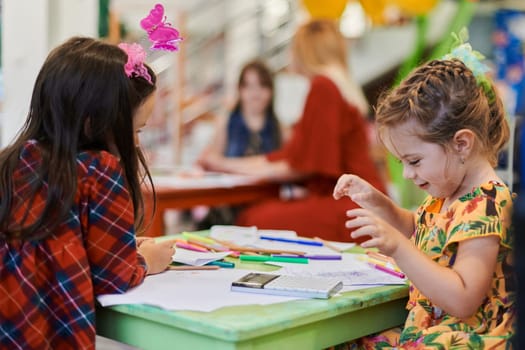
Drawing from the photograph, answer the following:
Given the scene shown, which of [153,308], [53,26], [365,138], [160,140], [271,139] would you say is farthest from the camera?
[160,140]

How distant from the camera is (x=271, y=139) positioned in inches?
147

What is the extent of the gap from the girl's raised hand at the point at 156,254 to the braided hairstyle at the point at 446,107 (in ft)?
1.50

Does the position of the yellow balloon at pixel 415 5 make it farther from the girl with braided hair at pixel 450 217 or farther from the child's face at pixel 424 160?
the child's face at pixel 424 160

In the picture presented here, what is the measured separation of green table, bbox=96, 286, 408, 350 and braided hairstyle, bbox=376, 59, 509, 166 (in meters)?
0.29

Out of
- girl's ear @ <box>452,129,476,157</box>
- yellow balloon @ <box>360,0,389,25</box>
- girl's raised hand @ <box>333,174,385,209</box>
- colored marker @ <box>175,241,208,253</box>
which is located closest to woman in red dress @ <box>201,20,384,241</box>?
yellow balloon @ <box>360,0,389,25</box>

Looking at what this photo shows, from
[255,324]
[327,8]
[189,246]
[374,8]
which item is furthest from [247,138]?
[255,324]

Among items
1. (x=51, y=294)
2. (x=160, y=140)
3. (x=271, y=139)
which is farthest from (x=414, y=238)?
(x=160, y=140)

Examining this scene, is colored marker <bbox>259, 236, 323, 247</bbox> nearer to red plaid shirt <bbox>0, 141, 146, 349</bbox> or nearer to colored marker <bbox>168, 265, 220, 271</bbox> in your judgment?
colored marker <bbox>168, 265, 220, 271</bbox>

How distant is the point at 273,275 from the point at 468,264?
34 centimetres

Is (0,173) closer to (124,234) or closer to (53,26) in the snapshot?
(124,234)

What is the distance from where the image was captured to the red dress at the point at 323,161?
2.87m

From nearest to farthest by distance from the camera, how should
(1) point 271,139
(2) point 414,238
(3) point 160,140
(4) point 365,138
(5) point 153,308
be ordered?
(5) point 153,308
(2) point 414,238
(4) point 365,138
(1) point 271,139
(3) point 160,140

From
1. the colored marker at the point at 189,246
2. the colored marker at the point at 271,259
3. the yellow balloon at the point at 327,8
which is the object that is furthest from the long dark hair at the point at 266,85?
the colored marker at the point at 271,259

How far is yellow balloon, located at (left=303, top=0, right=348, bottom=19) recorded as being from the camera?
144 inches
